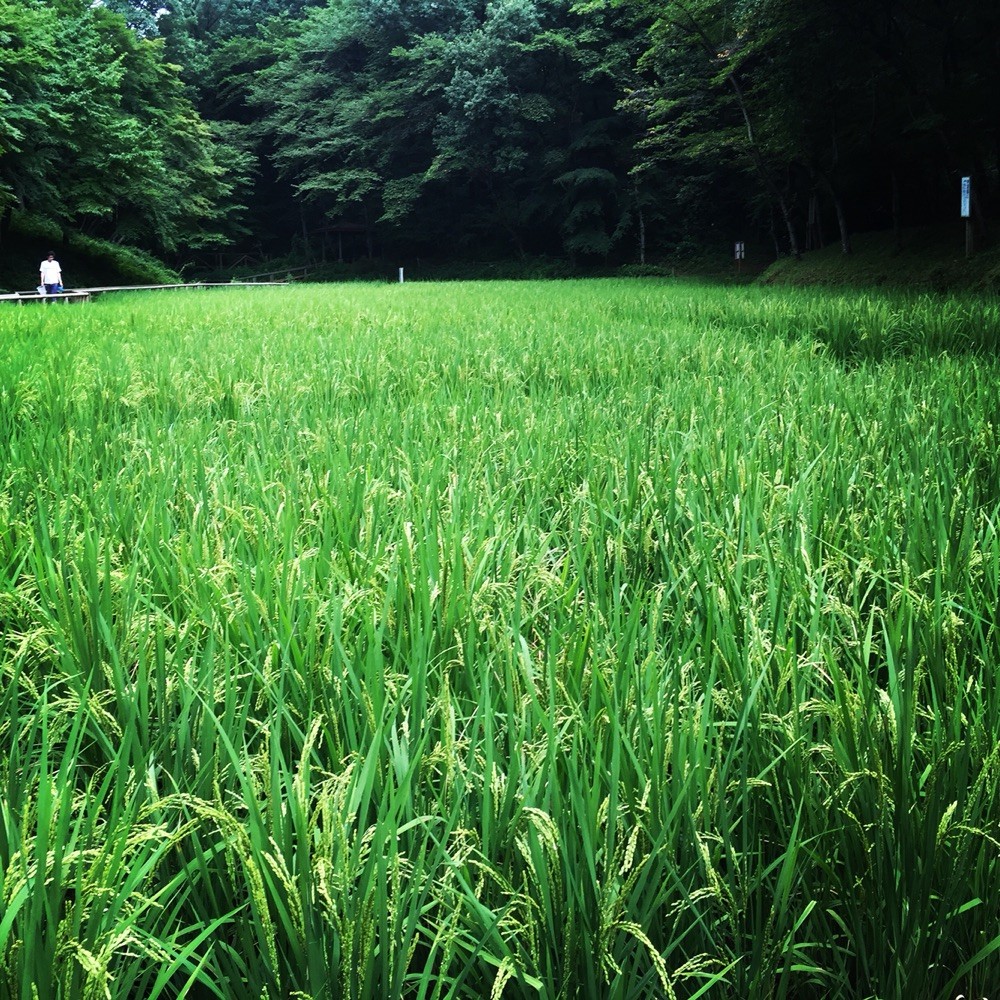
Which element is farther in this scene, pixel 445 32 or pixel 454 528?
pixel 445 32

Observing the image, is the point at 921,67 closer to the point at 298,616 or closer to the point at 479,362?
the point at 479,362

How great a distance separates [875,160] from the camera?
1897cm

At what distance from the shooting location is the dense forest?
595 inches

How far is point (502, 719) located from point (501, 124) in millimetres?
34215

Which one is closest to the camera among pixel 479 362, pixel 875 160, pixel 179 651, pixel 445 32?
pixel 179 651

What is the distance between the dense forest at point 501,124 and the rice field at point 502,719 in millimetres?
13379

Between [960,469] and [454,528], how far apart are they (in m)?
1.59

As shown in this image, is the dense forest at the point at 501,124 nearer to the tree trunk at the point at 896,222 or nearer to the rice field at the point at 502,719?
the tree trunk at the point at 896,222

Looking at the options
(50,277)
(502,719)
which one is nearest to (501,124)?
(50,277)

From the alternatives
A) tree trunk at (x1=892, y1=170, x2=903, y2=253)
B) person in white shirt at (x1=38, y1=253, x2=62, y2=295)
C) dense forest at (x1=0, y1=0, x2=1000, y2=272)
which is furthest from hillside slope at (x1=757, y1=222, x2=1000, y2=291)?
person in white shirt at (x1=38, y1=253, x2=62, y2=295)

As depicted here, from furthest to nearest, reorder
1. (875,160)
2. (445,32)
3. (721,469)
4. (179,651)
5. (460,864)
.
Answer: (445,32), (875,160), (721,469), (179,651), (460,864)

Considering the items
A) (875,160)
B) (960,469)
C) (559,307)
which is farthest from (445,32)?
(960,469)

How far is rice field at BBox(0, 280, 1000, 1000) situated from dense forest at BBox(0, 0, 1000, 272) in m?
13.4

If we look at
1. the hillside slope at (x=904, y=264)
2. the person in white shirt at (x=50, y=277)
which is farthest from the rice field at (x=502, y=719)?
the person in white shirt at (x=50, y=277)
